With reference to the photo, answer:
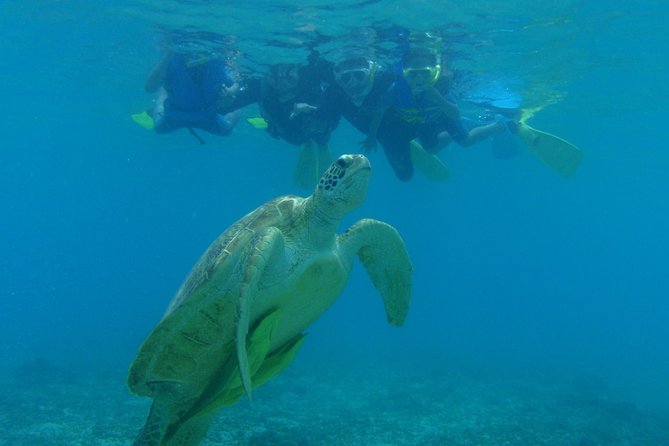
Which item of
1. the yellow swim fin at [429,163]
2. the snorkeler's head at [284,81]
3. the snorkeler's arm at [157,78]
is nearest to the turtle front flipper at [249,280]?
the snorkeler's head at [284,81]

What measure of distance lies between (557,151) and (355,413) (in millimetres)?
7384

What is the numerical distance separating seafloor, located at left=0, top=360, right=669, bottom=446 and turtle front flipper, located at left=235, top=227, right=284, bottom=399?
4.74 meters

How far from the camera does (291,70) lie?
10695 millimetres

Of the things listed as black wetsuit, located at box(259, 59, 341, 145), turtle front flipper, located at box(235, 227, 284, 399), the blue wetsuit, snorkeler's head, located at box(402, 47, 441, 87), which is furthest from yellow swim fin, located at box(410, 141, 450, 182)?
turtle front flipper, located at box(235, 227, 284, 399)

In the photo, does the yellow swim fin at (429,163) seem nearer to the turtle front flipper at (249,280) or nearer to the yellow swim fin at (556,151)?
the yellow swim fin at (556,151)

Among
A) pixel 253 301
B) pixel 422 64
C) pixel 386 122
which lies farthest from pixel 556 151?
pixel 253 301

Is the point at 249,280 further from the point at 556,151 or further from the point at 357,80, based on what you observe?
the point at 556,151

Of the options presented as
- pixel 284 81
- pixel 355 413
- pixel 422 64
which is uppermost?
pixel 422 64

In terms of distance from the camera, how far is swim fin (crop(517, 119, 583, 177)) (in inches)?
417

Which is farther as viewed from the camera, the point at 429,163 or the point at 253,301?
the point at 429,163

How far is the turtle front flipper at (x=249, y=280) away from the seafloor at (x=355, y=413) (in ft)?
15.5

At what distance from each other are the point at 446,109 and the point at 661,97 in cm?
1534

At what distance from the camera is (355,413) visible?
1002cm

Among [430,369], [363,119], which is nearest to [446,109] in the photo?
[363,119]
